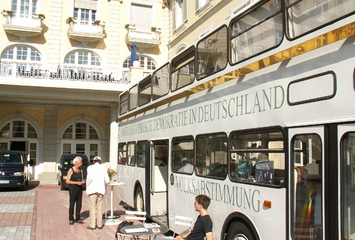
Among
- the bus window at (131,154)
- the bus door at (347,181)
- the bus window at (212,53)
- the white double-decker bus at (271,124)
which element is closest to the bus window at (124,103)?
the bus window at (131,154)

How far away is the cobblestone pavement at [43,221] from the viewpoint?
8516mm

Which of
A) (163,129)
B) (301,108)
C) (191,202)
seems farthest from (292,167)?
(163,129)

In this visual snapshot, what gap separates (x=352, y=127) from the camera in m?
3.45

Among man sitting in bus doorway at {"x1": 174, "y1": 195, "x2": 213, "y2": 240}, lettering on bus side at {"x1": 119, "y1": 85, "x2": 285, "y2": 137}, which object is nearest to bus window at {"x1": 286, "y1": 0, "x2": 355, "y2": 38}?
lettering on bus side at {"x1": 119, "y1": 85, "x2": 285, "y2": 137}

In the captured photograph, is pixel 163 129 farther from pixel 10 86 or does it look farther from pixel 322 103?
pixel 10 86

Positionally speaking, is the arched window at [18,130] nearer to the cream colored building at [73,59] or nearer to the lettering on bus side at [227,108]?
the cream colored building at [73,59]

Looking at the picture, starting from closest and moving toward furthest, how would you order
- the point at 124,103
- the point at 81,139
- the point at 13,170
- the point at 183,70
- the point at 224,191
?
the point at 224,191, the point at 183,70, the point at 124,103, the point at 13,170, the point at 81,139

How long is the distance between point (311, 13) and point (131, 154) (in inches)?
312

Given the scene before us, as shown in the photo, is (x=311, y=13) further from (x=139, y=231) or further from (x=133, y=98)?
(x=133, y=98)

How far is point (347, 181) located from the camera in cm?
349

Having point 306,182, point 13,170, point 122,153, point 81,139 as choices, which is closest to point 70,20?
point 81,139

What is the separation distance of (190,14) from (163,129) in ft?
47.6

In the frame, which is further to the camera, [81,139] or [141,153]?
[81,139]

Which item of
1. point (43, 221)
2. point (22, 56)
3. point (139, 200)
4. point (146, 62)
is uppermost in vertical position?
point (146, 62)
